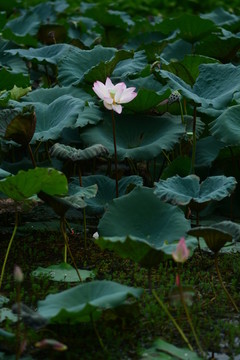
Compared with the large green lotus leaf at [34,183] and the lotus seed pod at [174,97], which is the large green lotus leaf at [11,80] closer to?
the lotus seed pod at [174,97]

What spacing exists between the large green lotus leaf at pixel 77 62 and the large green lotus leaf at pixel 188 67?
0.48 meters

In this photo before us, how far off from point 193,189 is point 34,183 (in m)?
0.62

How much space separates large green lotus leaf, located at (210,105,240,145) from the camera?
123 inches

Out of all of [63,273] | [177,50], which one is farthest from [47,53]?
[63,273]

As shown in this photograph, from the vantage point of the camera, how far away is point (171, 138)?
3293 millimetres

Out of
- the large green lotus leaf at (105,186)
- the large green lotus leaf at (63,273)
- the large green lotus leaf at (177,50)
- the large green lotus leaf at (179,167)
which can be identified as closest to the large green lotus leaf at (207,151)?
the large green lotus leaf at (179,167)

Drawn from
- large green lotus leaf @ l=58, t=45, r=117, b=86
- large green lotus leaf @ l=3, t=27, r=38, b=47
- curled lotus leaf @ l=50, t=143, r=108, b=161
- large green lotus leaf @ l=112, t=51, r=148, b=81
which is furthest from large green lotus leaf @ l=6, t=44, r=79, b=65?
curled lotus leaf @ l=50, t=143, r=108, b=161

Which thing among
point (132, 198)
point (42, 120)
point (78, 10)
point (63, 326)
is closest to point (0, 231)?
point (42, 120)

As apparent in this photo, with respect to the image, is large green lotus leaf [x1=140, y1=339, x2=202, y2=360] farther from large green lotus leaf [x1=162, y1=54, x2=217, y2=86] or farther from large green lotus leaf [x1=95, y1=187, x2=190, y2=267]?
large green lotus leaf [x1=162, y1=54, x2=217, y2=86]

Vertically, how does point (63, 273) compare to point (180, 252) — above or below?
below

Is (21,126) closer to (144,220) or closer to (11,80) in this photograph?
(144,220)

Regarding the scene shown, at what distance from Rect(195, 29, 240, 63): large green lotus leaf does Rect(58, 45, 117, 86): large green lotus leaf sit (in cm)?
59

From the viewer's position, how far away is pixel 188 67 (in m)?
3.67

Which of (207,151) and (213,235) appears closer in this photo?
(213,235)
